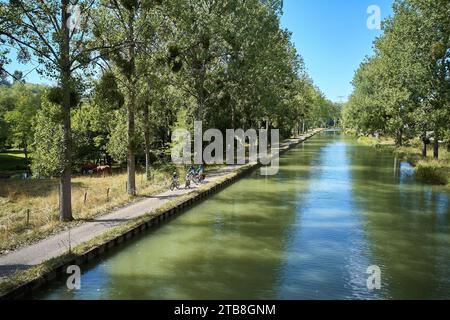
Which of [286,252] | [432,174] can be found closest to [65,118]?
[286,252]

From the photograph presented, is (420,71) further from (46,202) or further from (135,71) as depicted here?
(46,202)

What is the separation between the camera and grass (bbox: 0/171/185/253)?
20.0 metres

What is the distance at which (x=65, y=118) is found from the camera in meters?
21.6

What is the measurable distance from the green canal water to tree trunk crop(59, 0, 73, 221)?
385cm

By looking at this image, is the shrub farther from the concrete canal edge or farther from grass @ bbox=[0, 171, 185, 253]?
grass @ bbox=[0, 171, 185, 253]

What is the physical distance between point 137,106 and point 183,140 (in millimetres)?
8889

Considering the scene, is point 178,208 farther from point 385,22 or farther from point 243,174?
point 385,22

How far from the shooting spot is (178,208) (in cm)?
Answer: 2755

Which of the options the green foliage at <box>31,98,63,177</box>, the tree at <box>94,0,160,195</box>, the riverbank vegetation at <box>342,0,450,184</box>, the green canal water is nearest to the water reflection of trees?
the green canal water

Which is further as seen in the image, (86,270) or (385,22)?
(385,22)

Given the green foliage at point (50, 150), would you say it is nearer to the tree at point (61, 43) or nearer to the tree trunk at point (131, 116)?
the tree at point (61, 43)

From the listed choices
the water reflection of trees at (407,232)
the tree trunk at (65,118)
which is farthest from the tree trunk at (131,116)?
the water reflection of trees at (407,232)
